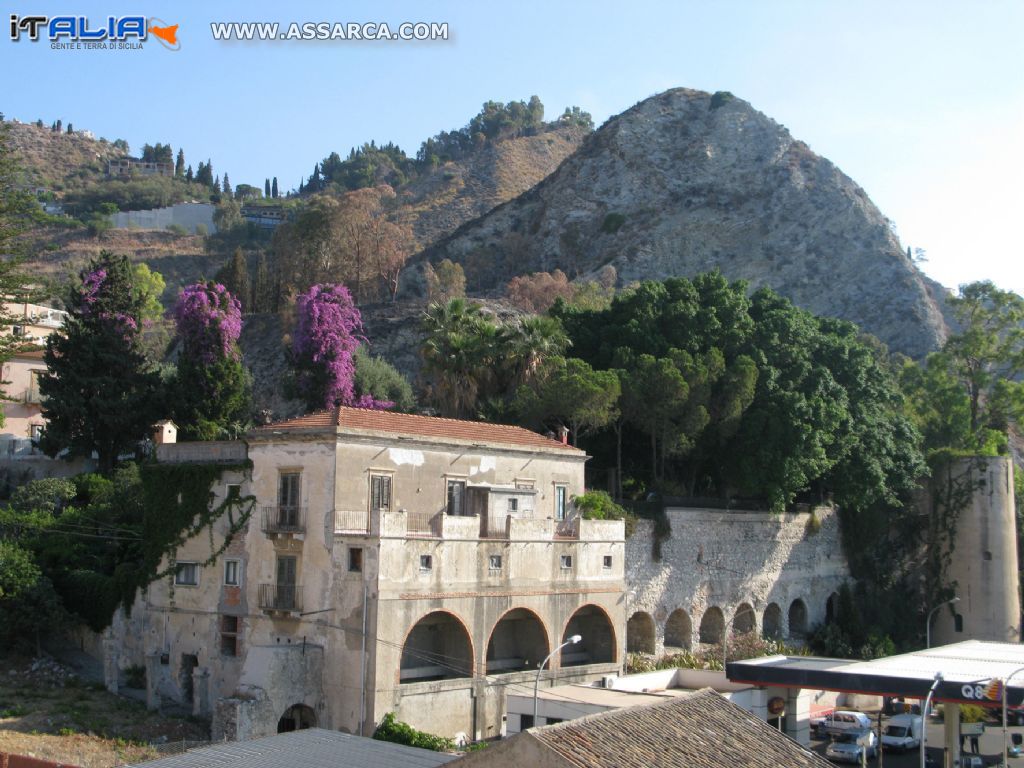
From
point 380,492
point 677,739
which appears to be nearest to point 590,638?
point 380,492

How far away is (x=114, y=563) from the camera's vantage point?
125ft

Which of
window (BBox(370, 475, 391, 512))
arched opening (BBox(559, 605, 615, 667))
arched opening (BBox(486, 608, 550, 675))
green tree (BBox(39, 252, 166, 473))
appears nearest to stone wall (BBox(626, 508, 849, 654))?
arched opening (BBox(559, 605, 615, 667))

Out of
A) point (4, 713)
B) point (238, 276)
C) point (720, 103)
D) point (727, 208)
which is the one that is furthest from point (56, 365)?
point (720, 103)

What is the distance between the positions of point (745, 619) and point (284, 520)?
75.7 ft

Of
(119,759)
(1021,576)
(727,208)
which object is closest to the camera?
(119,759)

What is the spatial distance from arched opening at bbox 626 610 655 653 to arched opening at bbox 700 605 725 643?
173 inches

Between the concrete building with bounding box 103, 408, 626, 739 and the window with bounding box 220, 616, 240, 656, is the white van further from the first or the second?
the window with bounding box 220, 616, 240, 656

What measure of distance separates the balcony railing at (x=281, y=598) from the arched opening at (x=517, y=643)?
6721 millimetres

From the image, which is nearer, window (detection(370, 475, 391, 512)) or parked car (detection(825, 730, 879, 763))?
window (detection(370, 475, 391, 512))

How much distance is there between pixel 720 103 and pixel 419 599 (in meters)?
106

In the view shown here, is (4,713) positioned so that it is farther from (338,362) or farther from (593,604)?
(338,362)

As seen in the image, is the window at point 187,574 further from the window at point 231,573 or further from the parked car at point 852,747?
the parked car at point 852,747

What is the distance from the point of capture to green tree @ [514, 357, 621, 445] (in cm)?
4247

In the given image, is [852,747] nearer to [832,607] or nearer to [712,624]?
[712,624]
